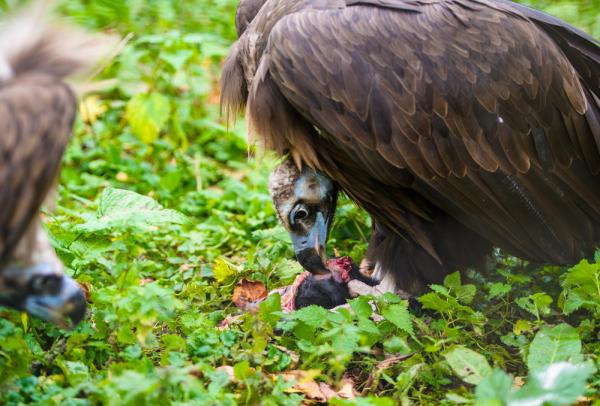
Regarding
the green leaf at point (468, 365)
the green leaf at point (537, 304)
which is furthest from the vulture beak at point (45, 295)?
the green leaf at point (537, 304)

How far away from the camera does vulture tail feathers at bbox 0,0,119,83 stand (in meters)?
3.23

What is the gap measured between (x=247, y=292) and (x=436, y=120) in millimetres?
1260

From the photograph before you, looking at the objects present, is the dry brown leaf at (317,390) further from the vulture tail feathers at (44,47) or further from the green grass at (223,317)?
the vulture tail feathers at (44,47)

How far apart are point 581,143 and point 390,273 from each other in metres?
1.06

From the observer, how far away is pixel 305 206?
4.49 metres

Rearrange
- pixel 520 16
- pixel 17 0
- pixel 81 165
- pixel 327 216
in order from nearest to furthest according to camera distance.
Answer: pixel 17 0 < pixel 520 16 < pixel 327 216 < pixel 81 165

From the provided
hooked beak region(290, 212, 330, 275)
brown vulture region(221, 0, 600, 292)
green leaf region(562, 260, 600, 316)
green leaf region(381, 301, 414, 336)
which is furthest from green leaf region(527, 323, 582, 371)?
hooked beak region(290, 212, 330, 275)

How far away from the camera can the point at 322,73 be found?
4.00m

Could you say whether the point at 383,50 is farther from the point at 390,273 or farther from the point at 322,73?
the point at 390,273

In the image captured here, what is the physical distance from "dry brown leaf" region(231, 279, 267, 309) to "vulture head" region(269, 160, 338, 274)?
0.28 m

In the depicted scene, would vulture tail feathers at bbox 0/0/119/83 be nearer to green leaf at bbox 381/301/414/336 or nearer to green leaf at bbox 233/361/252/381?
green leaf at bbox 233/361/252/381

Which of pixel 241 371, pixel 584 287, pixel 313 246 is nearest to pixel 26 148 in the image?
pixel 241 371

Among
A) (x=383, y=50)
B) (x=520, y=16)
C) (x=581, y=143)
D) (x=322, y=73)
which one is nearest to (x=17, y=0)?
(x=322, y=73)

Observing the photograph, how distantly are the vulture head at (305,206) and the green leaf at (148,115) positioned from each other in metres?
2.01
